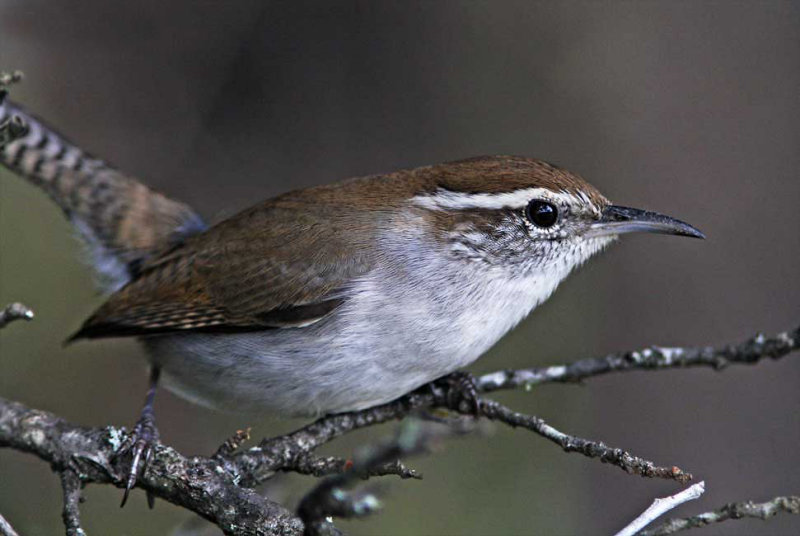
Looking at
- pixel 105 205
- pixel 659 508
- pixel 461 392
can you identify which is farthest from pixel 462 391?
pixel 105 205

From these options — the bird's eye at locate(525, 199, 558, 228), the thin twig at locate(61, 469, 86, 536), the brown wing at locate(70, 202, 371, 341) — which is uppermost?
the bird's eye at locate(525, 199, 558, 228)

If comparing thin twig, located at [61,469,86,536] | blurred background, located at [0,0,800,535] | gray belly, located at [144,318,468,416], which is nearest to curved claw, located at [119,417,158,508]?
thin twig, located at [61,469,86,536]

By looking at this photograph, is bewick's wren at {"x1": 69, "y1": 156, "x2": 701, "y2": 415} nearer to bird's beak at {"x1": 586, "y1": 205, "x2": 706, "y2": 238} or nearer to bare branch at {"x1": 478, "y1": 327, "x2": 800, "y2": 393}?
bird's beak at {"x1": 586, "y1": 205, "x2": 706, "y2": 238}

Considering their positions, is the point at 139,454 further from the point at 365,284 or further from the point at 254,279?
the point at 365,284

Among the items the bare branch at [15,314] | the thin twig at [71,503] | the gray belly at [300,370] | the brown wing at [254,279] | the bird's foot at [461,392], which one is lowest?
the thin twig at [71,503]

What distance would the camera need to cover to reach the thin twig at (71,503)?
9.96 feet

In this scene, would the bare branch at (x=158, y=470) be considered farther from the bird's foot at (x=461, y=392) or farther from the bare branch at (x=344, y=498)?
the bird's foot at (x=461, y=392)

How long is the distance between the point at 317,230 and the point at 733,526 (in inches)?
144

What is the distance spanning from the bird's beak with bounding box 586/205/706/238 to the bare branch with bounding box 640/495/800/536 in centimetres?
146

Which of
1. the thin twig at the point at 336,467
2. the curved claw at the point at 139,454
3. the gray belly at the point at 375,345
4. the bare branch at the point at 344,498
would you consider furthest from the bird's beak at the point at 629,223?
the curved claw at the point at 139,454

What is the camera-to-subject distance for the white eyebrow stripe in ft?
12.8

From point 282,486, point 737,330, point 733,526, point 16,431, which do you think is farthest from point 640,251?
point 16,431

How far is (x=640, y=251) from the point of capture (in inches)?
272

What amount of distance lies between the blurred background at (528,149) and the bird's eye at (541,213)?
2.23m
